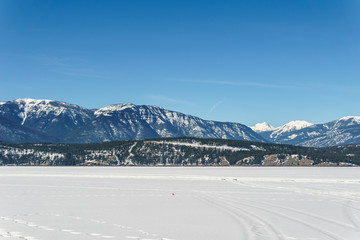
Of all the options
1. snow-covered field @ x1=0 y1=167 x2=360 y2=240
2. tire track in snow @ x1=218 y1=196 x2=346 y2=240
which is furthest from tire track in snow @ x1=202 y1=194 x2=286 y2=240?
tire track in snow @ x1=218 y1=196 x2=346 y2=240

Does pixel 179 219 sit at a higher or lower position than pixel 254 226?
lower

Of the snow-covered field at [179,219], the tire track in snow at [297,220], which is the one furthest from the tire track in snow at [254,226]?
the tire track in snow at [297,220]

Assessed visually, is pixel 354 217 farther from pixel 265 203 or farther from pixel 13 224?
pixel 13 224

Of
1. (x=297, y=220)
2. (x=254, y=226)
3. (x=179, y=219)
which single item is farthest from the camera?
(x=179, y=219)

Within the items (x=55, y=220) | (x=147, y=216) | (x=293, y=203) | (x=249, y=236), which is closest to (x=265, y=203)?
(x=293, y=203)

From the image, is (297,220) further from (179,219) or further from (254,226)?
(179,219)

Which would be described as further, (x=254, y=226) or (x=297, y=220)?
(x=297, y=220)

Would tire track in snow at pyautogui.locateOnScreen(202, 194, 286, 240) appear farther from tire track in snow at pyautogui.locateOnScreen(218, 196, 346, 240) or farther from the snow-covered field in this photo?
tire track in snow at pyautogui.locateOnScreen(218, 196, 346, 240)

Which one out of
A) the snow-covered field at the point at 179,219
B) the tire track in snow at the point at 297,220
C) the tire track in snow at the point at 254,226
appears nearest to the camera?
the tire track in snow at the point at 254,226

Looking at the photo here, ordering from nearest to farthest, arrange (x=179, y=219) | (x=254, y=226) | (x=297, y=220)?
(x=254, y=226) < (x=297, y=220) < (x=179, y=219)

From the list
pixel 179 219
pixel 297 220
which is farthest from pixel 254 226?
pixel 179 219

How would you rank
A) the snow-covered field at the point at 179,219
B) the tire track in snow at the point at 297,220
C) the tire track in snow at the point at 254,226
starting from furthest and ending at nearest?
the snow-covered field at the point at 179,219
the tire track in snow at the point at 297,220
the tire track in snow at the point at 254,226

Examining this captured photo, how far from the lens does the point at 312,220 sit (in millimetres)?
24406

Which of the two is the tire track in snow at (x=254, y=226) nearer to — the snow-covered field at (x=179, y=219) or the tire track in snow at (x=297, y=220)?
the snow-covered field at (x=179, y=219)
